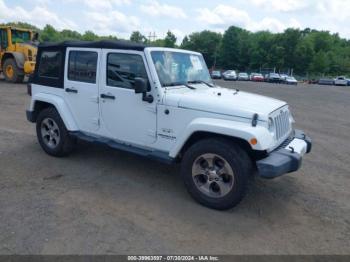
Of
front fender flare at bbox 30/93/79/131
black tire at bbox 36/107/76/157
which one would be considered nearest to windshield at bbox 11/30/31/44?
black tire at bbox 36/107/76/157

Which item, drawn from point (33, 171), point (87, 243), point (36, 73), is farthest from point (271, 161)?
point (36, 73)

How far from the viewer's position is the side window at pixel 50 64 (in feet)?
18.5

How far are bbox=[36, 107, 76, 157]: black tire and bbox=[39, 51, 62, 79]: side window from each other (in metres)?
0.61

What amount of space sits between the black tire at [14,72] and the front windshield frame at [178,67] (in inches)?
594

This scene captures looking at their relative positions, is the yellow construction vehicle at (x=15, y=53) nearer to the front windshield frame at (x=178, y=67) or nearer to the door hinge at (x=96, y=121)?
the door hinge at (x=96, y=121)

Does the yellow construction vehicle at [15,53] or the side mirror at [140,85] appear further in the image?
the yellow construction vehicle at [15,53]

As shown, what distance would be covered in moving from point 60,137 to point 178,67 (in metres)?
2.40

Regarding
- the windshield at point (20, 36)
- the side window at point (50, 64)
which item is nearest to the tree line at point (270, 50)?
the windshield at point (20, 36)

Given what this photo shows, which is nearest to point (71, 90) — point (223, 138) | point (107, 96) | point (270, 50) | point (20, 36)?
point (107, 96)

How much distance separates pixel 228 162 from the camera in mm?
3936

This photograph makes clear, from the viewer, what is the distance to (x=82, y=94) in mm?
5270

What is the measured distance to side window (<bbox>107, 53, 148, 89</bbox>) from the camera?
4629 mm

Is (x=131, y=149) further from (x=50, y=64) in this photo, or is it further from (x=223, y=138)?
(x=50, y=64)

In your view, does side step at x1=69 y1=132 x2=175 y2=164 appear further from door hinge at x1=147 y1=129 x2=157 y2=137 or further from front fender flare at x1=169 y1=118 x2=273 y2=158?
front fender flare at x1=169 y1=118 x2=273 y2=158
